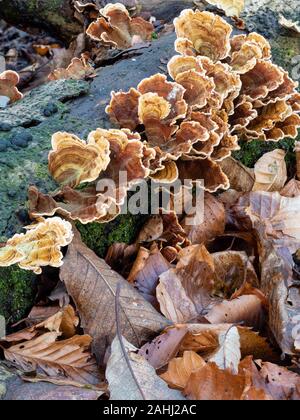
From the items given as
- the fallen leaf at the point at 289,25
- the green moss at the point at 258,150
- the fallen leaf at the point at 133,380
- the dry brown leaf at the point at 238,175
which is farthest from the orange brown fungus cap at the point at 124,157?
the fallen leaf at the point at 289,25

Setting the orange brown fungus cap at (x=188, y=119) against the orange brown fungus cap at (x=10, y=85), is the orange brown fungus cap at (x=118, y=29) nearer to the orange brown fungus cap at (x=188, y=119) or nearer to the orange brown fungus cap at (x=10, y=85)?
the orange brown fungus cap at (x=188, y=119)

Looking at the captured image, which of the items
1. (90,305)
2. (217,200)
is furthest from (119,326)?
(217,200)

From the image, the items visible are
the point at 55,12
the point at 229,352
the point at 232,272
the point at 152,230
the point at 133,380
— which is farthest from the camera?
the point at 55,12

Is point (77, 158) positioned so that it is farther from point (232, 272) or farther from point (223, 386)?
point (223, 386)

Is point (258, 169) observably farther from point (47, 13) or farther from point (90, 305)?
point (47, 13)

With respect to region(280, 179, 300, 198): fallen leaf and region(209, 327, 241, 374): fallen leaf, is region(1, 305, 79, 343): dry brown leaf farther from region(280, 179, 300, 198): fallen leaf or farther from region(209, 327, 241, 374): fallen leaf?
region(280, 179, 300, 198): fallen leaf

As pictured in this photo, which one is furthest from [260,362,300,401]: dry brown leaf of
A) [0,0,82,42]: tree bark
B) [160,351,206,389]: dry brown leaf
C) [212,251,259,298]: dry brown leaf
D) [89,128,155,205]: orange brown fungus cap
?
[0,0,82,42]: tree bark

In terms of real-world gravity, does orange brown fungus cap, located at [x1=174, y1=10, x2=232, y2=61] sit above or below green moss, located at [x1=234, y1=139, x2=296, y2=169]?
above

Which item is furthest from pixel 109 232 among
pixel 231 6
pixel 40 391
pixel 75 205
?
pixel 231 6
